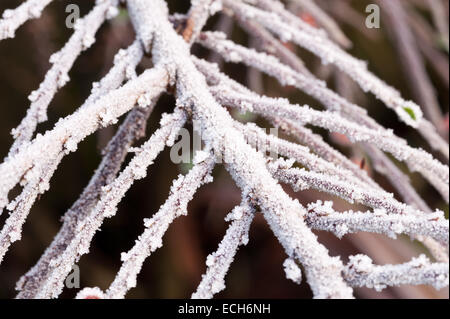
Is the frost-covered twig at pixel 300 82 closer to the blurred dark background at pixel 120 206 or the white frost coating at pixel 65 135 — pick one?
the white frost coating at pixel 65 135

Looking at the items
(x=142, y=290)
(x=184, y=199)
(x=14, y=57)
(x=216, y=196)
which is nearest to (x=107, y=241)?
(x=142, y=290)

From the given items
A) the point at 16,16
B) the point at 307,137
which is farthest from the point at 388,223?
the point at 16,16

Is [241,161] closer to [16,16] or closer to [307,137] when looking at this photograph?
[307,137]

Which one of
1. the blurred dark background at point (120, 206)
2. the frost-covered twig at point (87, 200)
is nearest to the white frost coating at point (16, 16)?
the frost-covered twig at point (87, 200)

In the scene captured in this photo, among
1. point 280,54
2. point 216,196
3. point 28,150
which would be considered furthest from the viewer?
point 216,196
